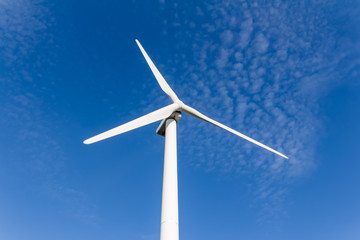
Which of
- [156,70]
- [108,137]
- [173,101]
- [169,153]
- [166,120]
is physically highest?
[156,70]

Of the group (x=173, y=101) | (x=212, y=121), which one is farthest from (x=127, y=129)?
(x=212, y=121)

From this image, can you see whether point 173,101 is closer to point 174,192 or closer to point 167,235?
point 174,192

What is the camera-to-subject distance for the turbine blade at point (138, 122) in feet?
60.7

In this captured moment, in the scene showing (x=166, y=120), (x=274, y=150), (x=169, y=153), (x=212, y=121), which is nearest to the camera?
(x=169, y=153)

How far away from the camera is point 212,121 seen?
23266mm

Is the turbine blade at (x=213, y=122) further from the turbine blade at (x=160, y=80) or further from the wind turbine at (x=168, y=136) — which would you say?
the turbine blade at (x=160, y=80)

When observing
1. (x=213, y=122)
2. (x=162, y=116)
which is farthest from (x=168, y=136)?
(x=213, y=122)

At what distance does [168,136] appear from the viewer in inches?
756

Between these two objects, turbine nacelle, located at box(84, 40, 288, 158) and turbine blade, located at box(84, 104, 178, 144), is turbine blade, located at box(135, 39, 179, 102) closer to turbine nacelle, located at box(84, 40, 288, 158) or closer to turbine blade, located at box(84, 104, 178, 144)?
turbine nacelle, located at box(84, 40, 288, 158)

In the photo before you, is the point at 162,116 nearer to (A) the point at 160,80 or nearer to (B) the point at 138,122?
(B) the point at 138,122

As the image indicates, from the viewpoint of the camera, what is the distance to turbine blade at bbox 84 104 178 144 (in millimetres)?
18500

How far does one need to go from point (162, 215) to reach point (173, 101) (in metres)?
10.3

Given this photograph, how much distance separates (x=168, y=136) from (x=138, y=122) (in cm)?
270

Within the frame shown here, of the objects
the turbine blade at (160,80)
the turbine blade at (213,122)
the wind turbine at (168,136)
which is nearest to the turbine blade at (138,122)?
the wind turbine at (168,136)
